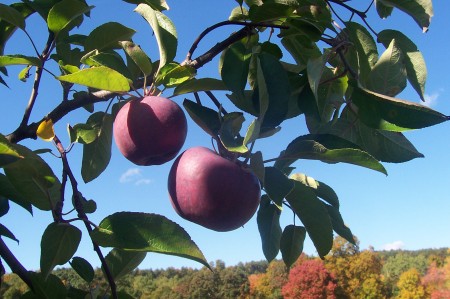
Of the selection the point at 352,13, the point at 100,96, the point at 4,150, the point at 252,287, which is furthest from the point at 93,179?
the point at 252,287

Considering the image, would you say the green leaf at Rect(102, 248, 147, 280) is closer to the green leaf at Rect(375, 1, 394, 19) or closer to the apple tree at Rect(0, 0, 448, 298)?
the apple tree at Rect(0, 0, 448, 298)

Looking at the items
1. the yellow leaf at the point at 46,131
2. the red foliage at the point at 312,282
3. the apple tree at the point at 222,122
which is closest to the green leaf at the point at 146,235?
the apple tree at the point at 222,122

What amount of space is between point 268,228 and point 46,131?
1.36ft

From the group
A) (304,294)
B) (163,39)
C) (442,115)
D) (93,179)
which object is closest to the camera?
(442,115)

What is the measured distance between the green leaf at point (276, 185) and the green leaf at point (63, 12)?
426mm

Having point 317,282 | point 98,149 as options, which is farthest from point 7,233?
point 317,282

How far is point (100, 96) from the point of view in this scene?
2.42ft

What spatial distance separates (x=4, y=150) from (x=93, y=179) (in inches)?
11.5

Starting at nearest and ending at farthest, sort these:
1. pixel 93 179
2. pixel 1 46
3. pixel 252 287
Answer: pixel 93 179, pixel 1 46, pixel 252 287

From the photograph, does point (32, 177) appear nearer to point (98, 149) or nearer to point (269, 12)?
point (98, 149)

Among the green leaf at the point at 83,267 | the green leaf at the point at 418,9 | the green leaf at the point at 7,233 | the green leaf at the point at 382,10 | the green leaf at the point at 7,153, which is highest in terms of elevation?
the green leaf at the point at 382,10

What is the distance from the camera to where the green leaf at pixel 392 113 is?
0.57 m

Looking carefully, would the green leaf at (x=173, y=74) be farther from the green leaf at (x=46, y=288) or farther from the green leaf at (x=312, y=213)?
the green leaf at (x=46, y=288)

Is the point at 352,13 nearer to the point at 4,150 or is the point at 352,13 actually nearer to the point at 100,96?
the point at 100,96
